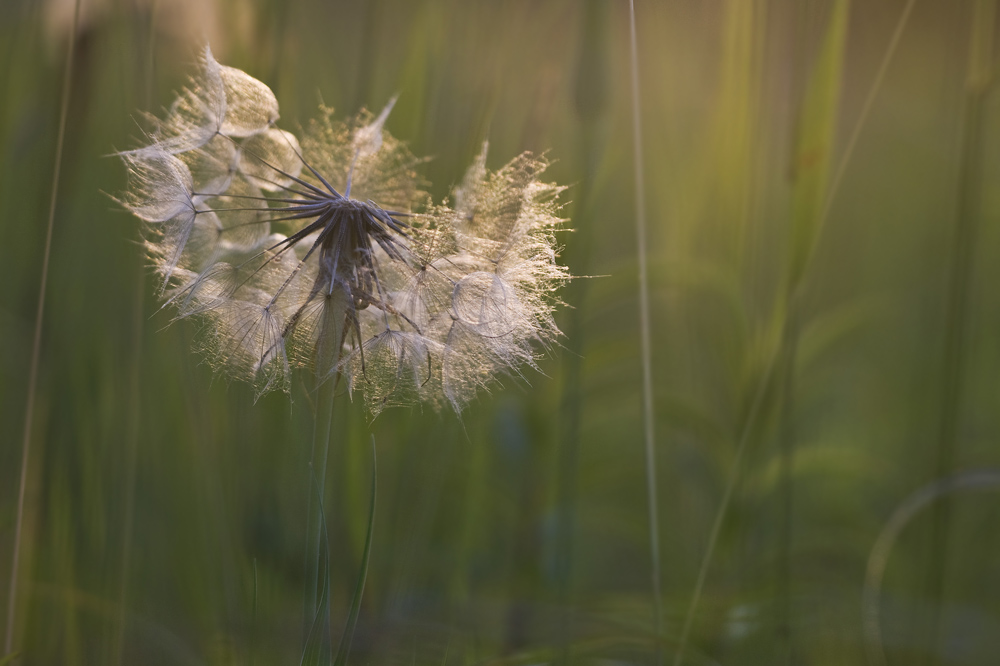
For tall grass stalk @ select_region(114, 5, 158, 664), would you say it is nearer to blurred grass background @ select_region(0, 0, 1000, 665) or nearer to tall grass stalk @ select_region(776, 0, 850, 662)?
blurred grass background @ select_region(0, 0, 1000, 665)

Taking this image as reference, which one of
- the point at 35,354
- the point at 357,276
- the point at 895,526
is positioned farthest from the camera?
the point at 895,526

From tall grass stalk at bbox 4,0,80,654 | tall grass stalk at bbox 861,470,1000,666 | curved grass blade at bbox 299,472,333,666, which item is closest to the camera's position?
curved grass blade at bbox 299,472,333,666

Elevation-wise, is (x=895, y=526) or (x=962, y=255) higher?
(x=962, y=255)

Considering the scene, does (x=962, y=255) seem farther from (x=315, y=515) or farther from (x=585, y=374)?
(x=315, y=515)

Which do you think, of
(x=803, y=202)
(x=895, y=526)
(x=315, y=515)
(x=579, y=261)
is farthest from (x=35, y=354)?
(x=895, y=526)

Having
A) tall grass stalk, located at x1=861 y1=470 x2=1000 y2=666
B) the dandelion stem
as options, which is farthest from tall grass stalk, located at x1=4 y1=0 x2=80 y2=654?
tall grass stalk, located at x1=861 y1=470 x2=1000 y2=666

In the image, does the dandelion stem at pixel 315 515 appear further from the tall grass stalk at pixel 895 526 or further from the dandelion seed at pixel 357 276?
the tall grass stalk at pixel 895 526
